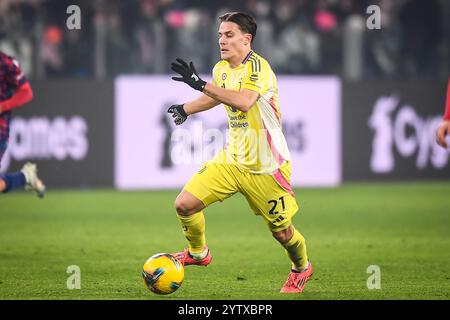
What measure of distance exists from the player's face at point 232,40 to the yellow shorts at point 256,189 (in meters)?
0.83

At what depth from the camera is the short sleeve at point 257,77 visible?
7945mm

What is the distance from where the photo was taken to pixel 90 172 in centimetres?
1720

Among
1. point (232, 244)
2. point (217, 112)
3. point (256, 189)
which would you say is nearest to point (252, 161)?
point (256, 189)

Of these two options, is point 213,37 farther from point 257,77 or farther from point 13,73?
point 257,77

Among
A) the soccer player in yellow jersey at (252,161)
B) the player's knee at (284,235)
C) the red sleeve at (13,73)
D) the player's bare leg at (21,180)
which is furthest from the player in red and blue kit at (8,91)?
the player's knee at (284,235)

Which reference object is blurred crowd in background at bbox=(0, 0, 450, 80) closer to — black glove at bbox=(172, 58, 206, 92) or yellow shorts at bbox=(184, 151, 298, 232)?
yellow shorts at bbox=(184, 151, 298, 232)

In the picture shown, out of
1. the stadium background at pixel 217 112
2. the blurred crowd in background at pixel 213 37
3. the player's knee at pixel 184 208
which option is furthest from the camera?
the blurred crowd in background at pixel 213 37

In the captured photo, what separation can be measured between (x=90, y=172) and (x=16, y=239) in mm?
5532

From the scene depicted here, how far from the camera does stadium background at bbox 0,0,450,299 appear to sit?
54.0 feet

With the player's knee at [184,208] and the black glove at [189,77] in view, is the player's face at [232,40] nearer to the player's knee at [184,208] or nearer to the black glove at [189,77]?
the black glove at [189,77]

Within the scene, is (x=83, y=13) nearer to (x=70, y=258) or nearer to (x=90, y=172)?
(x=90, y=172)

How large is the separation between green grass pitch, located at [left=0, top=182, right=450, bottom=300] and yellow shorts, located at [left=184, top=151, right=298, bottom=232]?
58 cm

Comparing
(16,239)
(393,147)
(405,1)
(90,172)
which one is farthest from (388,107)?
(16,239)

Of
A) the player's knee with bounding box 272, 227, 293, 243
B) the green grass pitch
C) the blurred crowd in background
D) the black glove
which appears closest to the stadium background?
the blurred crowd in background
